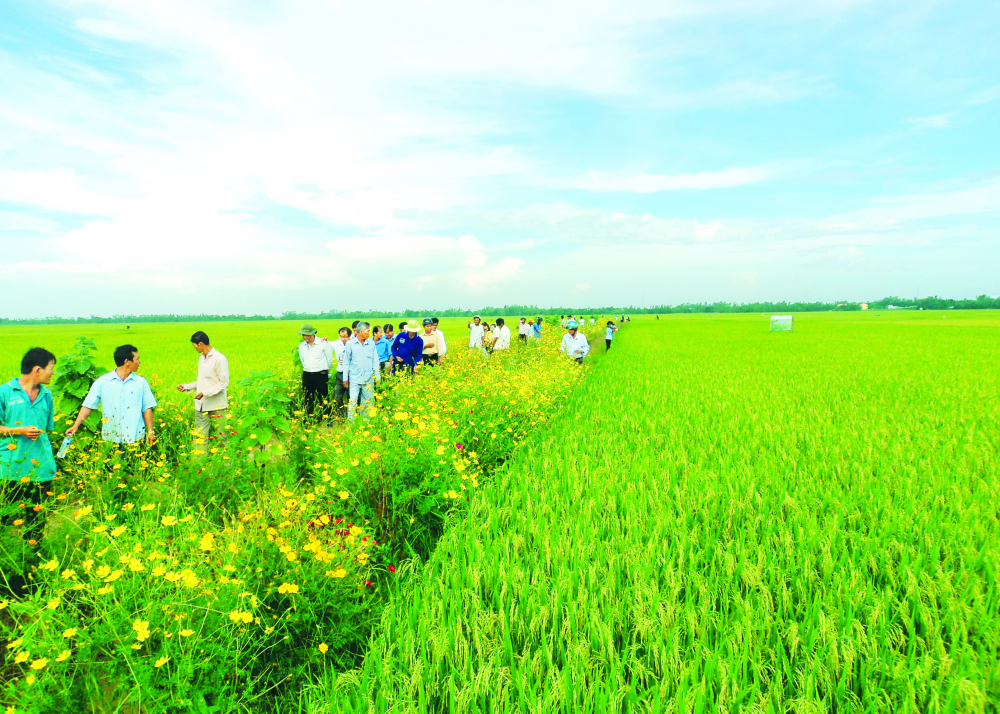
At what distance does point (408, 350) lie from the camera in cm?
1056

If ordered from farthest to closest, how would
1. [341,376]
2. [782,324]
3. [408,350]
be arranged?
→ [782,324] → [408,350] → [341,376]

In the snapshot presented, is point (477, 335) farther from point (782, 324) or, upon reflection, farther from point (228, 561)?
point (782, 324)

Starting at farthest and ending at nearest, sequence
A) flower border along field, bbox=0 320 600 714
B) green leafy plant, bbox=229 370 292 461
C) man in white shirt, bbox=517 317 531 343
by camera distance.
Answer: man in white shirt, bbox=517 317 531 343
green leafy plant, bbox=229 370 292 461
flower border along field, bbox=0 320 600 714

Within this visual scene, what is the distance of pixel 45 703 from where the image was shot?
7.07ft

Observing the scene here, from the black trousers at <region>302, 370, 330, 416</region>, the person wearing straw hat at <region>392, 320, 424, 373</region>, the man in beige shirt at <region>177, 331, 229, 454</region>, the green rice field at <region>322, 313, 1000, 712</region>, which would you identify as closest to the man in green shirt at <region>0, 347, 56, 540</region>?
the man in beige shirt at <region>177, 331, 229, 454</region>

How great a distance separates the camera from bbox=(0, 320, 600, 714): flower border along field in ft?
7.68

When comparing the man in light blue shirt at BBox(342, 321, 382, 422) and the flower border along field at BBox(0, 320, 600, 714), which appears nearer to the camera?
the flower border along field at BBox(0, 320, 600, 714)

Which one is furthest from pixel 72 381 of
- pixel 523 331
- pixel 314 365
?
pixel 523 331

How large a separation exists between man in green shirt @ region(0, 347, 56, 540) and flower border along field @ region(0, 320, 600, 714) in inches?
12.6

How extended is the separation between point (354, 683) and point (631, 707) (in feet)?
4.61

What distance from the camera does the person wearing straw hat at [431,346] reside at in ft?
36.9

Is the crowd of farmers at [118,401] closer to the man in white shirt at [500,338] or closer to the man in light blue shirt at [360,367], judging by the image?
the man in light blue shirt at [360,367]

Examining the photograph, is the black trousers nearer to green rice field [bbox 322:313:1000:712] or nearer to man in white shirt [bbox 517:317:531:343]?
green rice field [bbox 322:313:1000:712]

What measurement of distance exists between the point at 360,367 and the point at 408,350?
154 cm
